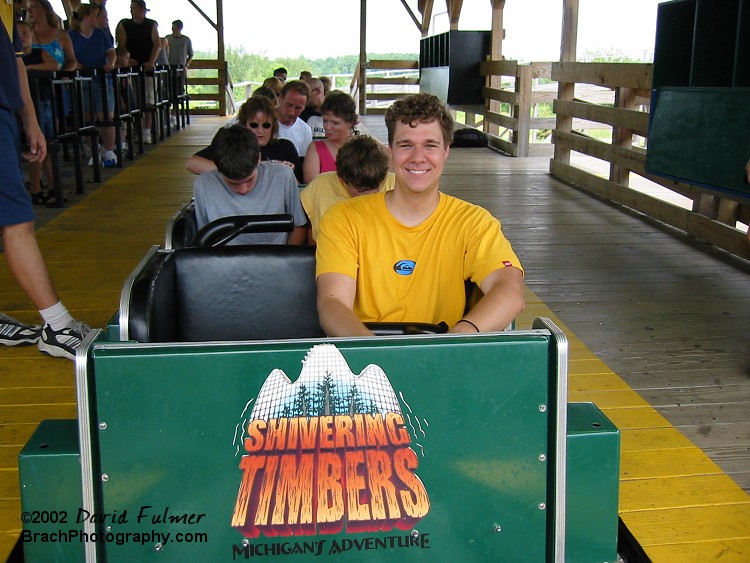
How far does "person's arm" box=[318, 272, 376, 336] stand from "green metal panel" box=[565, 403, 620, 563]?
20.7 inches

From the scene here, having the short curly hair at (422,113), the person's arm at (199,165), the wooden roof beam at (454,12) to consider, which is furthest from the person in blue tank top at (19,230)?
the wooden roof beam at (454,12)

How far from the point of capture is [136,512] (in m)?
1.29

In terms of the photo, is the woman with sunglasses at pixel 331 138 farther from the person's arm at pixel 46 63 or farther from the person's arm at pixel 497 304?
the person's arm at pixel 46 63

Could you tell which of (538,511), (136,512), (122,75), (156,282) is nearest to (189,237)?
(156,282)

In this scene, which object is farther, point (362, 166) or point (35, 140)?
point (35, 140)

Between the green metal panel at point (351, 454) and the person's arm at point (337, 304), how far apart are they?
1.42 feet

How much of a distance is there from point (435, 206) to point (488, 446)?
78cm

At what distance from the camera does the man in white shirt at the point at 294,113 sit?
15.7 ft

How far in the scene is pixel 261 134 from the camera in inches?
147

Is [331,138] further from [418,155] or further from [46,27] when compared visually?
[46,27]

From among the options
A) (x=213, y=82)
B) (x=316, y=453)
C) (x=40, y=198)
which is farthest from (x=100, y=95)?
(x=213, y=82)

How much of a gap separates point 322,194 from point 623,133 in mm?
4012

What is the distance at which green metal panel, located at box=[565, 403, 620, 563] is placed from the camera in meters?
1.37

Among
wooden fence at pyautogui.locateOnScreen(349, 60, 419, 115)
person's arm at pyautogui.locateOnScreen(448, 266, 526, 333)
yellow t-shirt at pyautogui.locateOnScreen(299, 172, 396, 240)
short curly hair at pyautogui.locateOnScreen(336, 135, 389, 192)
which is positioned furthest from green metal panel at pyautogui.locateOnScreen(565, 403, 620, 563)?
wooden fence at pyautogui.locateOnScreen(349, 60, 419, 115)
